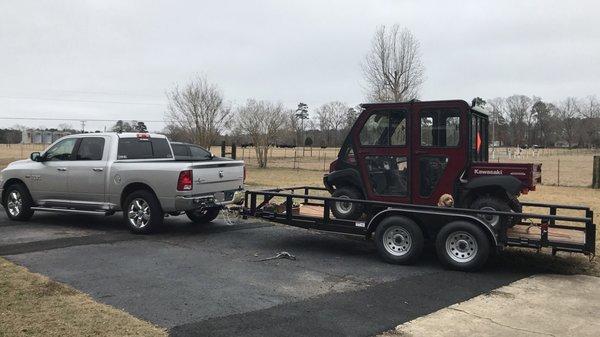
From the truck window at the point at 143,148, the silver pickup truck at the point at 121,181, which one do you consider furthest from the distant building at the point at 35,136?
the truck window at the point at 143,148

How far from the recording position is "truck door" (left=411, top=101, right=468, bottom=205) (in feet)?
26.4

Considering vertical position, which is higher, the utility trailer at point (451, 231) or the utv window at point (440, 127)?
the utv window at point (440, 127)

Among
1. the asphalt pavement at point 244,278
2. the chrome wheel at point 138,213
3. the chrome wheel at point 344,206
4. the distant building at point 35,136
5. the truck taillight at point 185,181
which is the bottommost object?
the asphalt pavement at point 244,278

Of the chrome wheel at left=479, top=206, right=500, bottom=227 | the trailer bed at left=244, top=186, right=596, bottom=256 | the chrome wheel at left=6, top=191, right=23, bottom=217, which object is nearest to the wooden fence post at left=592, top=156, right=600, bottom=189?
the trailer bed at left=244, top=186, right=596, bottom=256

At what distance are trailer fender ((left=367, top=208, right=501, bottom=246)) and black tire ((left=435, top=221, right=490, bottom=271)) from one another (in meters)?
0.07

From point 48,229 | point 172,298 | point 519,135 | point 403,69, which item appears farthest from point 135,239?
point 519,135

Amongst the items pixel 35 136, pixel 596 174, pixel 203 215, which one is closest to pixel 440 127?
pixel 203 215

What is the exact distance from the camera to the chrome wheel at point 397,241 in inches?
308

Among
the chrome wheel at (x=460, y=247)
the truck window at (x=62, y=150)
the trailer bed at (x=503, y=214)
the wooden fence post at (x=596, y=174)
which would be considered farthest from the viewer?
the wooden fence post at (x=596, y=174)

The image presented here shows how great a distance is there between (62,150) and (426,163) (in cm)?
742

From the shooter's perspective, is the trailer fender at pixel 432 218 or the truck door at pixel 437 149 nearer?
Answer: the trailer fender at pixel 432 218

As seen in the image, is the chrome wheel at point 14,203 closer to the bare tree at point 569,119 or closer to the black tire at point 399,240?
the black tire at point 399,240

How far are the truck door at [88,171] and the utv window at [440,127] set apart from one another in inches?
241

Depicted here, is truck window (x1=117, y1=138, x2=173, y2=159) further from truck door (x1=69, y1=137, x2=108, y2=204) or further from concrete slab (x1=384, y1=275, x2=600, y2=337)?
concrete slab (x1=384, y1=275, x2=600, y2=337)
